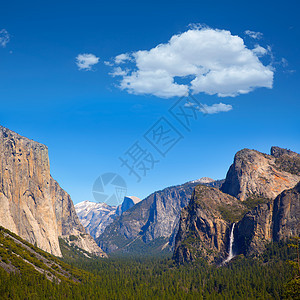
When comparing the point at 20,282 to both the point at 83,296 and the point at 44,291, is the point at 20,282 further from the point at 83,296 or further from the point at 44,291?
the point at 83,296

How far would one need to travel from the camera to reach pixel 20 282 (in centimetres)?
13975

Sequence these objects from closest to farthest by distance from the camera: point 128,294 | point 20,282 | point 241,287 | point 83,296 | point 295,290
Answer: point 295,290 < point 20,282 < point 83,296 < point 128,294 < point 241,287

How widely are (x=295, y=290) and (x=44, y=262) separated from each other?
148 m

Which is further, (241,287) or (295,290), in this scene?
(241,287)

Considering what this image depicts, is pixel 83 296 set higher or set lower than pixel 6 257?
lower

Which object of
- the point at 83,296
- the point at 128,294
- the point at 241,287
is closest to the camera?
the point at 83,296

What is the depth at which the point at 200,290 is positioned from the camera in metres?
196

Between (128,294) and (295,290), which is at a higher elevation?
(295,290)

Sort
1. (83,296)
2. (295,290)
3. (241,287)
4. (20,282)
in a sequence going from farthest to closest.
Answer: (241,287) → (83,296) → (20,282) → (295,290)

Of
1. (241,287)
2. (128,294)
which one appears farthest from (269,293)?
(128,294)

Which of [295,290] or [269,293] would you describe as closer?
[295,290]

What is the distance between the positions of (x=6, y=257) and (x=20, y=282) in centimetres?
2651

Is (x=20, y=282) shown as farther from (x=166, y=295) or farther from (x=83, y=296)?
(x=166, y=295)

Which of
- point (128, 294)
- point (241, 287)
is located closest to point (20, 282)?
point (128, 294)
